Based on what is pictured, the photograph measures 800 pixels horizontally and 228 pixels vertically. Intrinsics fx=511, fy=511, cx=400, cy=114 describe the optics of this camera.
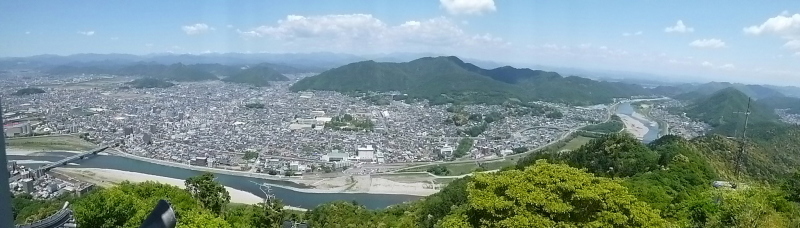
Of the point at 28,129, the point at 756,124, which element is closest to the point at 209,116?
the point at 28,129

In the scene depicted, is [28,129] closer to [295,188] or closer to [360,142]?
[295,188]

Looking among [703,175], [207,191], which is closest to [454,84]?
[703,175]

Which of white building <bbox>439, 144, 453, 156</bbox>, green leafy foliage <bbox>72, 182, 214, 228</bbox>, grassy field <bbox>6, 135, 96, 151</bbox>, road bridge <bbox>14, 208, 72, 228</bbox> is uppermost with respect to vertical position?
road bridge <bbox>14, 208, 72, 228</bbox>

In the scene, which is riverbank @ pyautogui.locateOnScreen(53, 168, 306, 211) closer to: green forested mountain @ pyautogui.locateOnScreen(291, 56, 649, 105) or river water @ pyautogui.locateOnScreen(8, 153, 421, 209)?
river water @ pyautogui.locateOnScreen(8, 153, 421, 209)

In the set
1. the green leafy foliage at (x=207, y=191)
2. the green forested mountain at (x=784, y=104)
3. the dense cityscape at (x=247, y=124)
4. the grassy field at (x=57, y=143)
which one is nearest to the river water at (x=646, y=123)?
the dense cityscape at (x=247, y=124)

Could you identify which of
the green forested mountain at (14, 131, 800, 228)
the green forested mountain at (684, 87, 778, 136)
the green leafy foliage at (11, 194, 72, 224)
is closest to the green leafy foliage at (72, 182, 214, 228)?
the green forested mountain at (14, 131, 800, 228)

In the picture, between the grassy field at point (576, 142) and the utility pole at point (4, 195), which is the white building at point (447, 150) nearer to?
the grassy field at point (576, 142)

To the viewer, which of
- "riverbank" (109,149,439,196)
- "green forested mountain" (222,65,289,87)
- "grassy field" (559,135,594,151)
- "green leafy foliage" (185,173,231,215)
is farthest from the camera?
"green forested mountain" (222,65,289,87)
